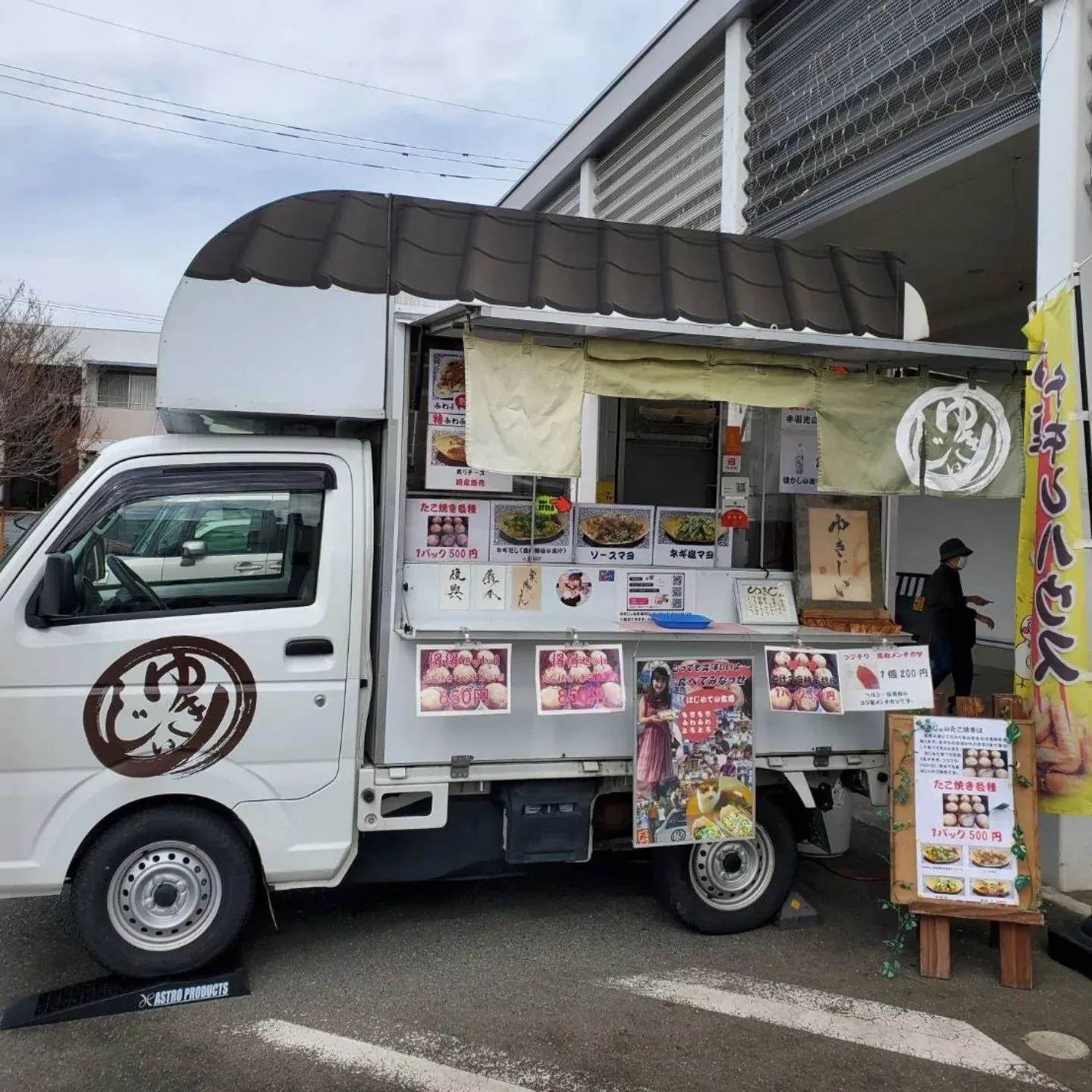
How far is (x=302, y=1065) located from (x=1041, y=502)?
156 inches

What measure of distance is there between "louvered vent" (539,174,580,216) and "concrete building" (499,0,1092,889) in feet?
0.99

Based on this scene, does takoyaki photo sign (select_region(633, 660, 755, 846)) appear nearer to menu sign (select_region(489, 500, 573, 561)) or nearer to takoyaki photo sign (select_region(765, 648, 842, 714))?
takoyaki photo sign (select_region(765, 648, 842, 714))

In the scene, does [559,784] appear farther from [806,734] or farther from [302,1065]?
[302,1065]

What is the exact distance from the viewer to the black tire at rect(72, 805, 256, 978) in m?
3.59

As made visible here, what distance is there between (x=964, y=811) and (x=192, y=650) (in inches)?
130

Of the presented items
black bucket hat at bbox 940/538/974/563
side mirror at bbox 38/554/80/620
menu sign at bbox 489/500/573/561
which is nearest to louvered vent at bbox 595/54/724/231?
black bucket hat at bbox 940/538/974/563

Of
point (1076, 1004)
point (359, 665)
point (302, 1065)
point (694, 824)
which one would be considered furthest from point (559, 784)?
point (1076, 1004)

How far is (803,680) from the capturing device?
13.6 ft

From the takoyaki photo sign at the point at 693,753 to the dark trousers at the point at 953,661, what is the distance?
4.34m

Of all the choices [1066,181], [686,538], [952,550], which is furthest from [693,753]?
[952,550]

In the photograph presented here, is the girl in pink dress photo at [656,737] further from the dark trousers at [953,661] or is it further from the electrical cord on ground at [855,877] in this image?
the dark trousers at [953,661]

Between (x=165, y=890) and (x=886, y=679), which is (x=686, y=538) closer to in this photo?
(x=886, y=679)

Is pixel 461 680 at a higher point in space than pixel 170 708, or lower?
higher

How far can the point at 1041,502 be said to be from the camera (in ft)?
14.7
